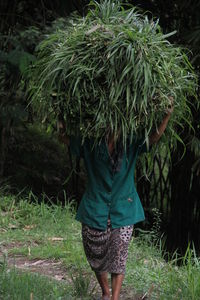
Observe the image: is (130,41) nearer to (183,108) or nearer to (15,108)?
(183,108)

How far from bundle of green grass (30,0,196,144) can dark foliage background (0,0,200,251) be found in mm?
2305

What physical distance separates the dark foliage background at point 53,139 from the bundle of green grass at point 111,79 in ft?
7.56

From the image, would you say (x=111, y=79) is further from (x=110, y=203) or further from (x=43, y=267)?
(x=43, y=267)

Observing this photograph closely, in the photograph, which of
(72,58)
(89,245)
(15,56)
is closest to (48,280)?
(89,245)

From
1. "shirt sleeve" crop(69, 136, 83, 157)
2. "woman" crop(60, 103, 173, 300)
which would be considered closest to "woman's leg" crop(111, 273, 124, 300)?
"woman" crop(60, 103, 173, 300)

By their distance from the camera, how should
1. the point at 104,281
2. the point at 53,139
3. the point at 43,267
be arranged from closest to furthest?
1. the point at 104,281
2. the point at 43,267
3. the point at 53,139

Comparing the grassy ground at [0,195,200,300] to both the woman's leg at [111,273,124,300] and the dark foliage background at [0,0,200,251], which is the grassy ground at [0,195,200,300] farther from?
the dark foliage background at [0,0,200,251]

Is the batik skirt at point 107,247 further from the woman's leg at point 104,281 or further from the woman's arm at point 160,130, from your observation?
the woman's arm at point 160,130

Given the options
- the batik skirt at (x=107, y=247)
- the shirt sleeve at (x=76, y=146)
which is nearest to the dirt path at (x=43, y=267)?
the batik skirt at (x=107, y=247)

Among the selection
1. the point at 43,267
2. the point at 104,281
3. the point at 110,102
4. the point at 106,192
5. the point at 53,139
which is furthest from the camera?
the point at 53,139

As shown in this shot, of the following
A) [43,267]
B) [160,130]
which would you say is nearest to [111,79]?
A: [160,130]

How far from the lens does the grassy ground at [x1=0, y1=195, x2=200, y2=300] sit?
371 cm

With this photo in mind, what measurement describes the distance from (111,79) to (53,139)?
764 cm

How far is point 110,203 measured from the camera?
3449 millimetres
